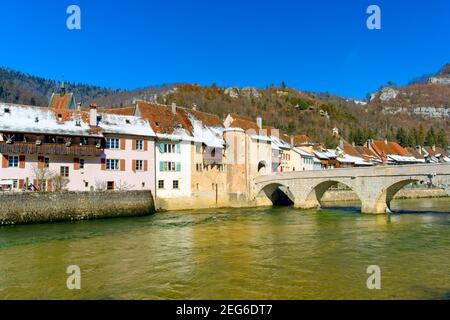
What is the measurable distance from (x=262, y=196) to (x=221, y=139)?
360 inches

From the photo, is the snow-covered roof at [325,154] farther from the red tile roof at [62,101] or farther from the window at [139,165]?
the red tile roof at [62,101]

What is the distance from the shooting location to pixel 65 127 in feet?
134

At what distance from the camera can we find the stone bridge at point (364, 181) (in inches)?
1388

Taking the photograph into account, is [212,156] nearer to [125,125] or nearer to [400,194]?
[125,125]

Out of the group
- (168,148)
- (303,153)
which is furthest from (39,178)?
(303,153)

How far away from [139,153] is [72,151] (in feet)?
24.6

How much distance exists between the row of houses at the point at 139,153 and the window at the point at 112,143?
103 millimetres

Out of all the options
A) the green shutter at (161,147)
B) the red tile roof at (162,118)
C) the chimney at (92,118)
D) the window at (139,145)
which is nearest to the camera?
the chimney at (92,118)

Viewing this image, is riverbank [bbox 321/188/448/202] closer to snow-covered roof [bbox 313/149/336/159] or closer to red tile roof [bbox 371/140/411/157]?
snow-covered roof [bbox 313/149/336/159]

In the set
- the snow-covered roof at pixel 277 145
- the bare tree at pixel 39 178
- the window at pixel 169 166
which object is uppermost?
the snow-covered roof at pixel 277 145

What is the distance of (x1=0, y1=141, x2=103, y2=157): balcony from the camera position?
37.1 meters

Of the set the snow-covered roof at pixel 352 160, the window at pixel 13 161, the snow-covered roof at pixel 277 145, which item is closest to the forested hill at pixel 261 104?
the snow-covered roof at pixel 352 160

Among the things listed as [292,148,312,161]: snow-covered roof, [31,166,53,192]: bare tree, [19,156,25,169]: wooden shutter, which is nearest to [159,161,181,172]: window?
[31,166,53,192]: bare tree
